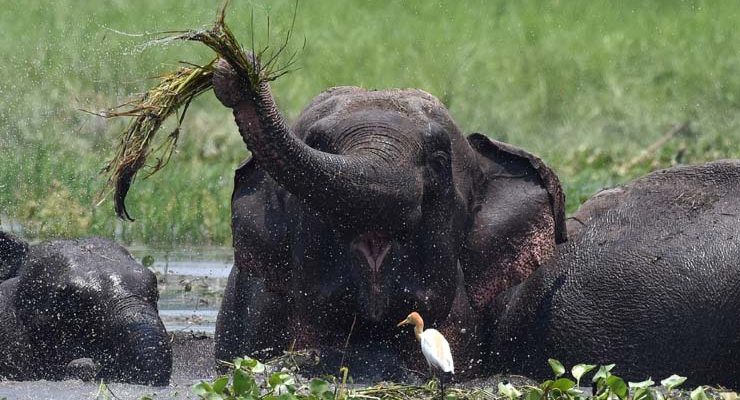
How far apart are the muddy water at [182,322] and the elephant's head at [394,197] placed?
2.46 ft

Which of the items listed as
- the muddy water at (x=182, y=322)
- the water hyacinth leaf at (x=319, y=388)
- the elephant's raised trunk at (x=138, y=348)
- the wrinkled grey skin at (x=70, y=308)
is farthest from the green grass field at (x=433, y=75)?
the water hyacinth leaf at (x=319, y=388)

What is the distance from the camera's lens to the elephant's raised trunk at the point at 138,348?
784 cm

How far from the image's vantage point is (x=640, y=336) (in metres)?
7.79

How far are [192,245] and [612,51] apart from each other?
17.3 feet

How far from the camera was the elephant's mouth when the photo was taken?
23.9ft

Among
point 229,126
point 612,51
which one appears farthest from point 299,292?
point 612,51

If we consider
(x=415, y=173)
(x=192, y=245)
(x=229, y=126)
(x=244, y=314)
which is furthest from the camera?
(x=229, y=126)

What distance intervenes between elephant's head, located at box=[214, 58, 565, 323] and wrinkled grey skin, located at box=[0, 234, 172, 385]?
60 cm

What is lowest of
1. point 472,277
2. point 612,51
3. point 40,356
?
point 40,356

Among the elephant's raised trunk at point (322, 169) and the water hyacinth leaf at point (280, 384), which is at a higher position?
the elephant's raised trunk at point (322, 169)

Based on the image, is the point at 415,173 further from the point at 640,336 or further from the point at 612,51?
the point at 612,51

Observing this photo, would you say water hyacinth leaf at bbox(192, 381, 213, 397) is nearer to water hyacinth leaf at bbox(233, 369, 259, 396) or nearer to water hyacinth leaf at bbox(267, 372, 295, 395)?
water hyacinth leaf at bbox(233, 369, 259, 396)

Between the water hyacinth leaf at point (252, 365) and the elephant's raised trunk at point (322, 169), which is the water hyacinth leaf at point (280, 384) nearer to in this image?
the water hyacinth leaf at point (252, 365)

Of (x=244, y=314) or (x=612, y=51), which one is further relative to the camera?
(x=612, y=51)
